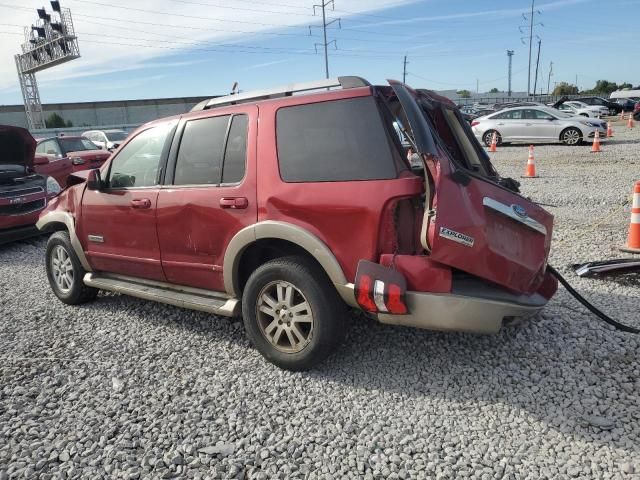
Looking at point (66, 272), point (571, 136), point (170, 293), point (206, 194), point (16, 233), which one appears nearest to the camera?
point (206, 194)

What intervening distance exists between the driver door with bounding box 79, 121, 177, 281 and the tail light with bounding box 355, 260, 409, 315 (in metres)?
1.93

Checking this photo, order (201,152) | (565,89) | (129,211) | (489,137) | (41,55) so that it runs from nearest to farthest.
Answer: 1. (201,152)
2. (129,211)
3. (489,137)
4. (41,55)
5. (565,89)

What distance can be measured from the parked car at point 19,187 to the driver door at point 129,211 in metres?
3.69

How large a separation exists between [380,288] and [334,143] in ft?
3.20

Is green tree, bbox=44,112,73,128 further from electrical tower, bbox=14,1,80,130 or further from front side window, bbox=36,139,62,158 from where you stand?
front side window, bbox=36,139,62,158

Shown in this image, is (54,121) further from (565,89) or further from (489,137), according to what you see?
(565,89)

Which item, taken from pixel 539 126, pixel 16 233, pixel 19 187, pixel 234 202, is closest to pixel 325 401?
pixel 234 202

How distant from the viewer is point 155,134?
4.30 meters

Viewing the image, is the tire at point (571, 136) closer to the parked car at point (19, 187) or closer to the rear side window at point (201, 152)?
the parked car at point (19, 187)

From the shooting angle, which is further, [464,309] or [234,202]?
[234,202]

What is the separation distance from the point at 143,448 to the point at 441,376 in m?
1.91

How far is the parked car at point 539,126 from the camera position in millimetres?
18547

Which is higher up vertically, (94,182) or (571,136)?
(94,182)

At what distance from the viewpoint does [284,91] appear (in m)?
3.62
